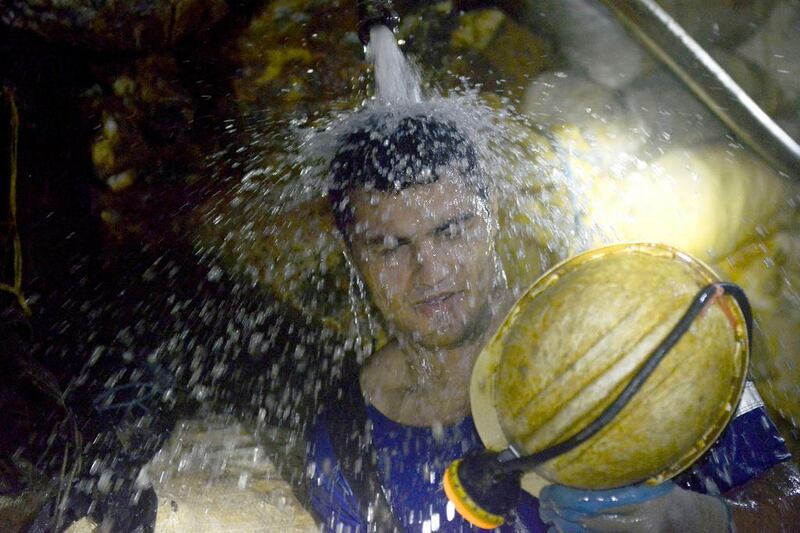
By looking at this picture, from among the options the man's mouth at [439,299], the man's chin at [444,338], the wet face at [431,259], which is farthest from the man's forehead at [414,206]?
the man's chin at [444,338]

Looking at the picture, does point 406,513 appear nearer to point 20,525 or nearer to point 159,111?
point 20,525

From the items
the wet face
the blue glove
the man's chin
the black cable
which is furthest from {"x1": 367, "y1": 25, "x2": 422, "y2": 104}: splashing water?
the blue glove

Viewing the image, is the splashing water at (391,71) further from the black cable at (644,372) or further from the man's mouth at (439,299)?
the black cable at (644,372)

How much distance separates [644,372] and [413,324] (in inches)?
49.4

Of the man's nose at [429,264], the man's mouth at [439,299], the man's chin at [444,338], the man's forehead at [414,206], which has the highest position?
the man's forehead at [414,206]

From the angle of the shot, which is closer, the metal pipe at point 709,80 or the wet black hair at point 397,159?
the wet black hair at point 397,159

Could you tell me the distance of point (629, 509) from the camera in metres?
1.30

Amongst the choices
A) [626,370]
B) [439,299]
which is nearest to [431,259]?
[439,299]

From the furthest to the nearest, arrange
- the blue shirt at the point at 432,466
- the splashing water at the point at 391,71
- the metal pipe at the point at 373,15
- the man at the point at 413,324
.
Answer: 1. the splashing water at the point at 391,71
2. the metal pipe at the point at 373,15
3. the man at the point at 413,324
4. the blue shirt at the point at 432,466

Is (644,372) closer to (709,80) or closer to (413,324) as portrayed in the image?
(413,324)

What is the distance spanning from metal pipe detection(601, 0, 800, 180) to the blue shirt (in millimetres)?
1465

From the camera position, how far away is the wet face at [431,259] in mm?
2195

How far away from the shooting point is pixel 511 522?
1.85 metres

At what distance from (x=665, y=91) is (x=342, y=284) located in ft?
8.42
